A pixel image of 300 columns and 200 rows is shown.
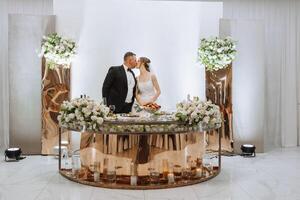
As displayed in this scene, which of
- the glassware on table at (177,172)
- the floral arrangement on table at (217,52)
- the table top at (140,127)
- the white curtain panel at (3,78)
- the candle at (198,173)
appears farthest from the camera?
the white curtain panel at (3,78)

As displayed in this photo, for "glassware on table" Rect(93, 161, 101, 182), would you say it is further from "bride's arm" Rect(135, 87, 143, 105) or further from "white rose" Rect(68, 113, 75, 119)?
"bride's arm" Rect(135, 87, 143, 105)

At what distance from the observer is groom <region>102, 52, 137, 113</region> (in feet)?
22.8

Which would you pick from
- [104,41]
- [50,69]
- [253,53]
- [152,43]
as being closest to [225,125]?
[253,53]

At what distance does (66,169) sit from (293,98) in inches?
207

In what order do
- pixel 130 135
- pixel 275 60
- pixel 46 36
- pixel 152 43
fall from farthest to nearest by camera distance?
pixel 275 60, pixel 152 43, pixel 46 36, pixel 130 135

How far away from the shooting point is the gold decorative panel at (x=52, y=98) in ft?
24.6

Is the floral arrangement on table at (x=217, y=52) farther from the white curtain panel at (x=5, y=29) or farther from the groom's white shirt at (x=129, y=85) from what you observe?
the white curtain panel at (x=5, y=29)

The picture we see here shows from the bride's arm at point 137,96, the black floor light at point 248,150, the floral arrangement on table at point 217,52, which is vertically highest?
the floral arrangement on table at point 217,52

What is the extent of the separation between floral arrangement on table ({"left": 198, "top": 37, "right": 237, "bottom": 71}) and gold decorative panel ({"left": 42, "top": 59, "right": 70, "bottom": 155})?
2.49 metres

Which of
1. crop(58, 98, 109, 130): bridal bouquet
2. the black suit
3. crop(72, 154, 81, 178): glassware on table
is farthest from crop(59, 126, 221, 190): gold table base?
the black suit

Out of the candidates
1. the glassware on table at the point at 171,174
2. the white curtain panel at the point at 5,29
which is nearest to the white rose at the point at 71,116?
the glassware on table at the point at 171,174

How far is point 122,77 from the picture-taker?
696 cm

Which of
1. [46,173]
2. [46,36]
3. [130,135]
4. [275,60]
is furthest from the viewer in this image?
[275,60]

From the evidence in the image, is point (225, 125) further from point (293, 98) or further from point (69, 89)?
point (69, 89)
